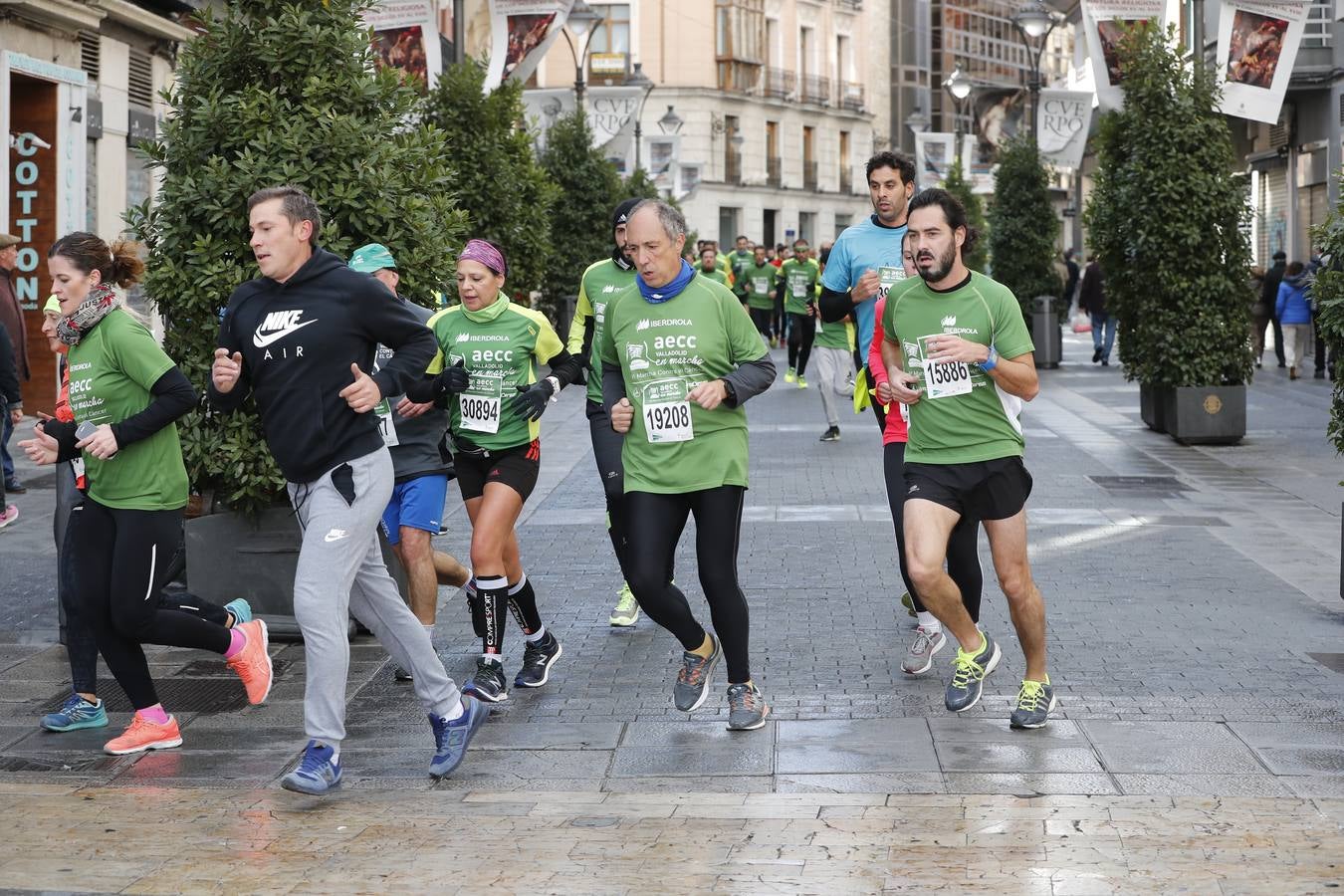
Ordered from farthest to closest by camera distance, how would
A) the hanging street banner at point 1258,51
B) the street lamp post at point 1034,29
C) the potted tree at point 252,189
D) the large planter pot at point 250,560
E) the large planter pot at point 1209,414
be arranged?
the street lamp post at point 1034,29
the hanging street banner at point 1258,51
the large planter pot at point 1209,414
the large planter pot at point 250,560
the potted tree at point 252,189

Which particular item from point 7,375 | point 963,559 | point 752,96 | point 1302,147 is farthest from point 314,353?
point 752,96

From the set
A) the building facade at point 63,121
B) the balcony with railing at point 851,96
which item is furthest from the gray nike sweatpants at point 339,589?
the balcony with railing at point 851,96

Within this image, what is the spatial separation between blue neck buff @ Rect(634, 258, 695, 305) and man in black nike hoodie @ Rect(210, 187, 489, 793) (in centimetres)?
88

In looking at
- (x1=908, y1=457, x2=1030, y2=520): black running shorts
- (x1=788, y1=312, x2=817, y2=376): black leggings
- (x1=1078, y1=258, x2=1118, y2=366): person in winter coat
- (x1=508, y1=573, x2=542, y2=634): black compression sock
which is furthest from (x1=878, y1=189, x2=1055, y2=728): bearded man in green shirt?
(x1=1078, y1=258, x2=1118, y2=366): person in winter coat

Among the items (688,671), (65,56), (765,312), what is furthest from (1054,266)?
(688,671)

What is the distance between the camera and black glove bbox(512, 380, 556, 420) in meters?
7.46

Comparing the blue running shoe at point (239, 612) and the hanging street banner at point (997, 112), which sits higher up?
the hanging street banner at point (997, 112)

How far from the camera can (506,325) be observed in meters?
7.64

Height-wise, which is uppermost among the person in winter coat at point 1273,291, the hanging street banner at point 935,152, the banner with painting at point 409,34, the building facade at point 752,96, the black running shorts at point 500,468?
the building facade at point 752,96

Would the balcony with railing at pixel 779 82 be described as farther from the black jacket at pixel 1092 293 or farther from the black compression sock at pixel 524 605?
the black compression sock at pixel 524 605

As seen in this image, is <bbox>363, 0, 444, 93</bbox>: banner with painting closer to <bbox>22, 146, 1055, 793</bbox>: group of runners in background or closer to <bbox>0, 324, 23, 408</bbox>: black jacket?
Result: <bbox>0, 324, 23, 408</bbox>: black jacket

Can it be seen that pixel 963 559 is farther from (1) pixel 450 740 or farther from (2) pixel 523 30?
(2) pixel 523 30

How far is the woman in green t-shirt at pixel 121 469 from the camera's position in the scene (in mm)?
6691

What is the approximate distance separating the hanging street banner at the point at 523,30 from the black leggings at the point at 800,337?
4804mm
